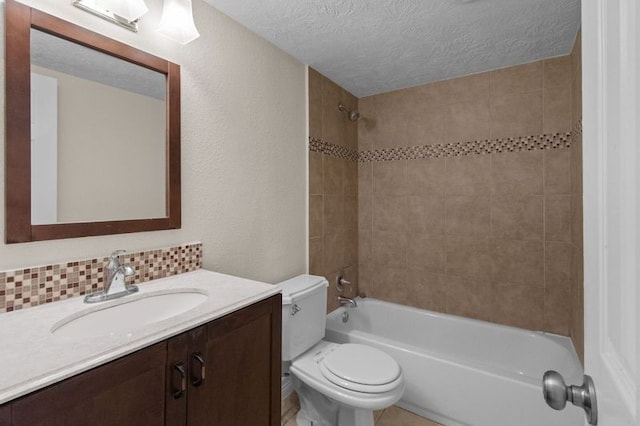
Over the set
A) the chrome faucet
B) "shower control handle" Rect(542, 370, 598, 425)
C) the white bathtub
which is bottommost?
the white bathtub

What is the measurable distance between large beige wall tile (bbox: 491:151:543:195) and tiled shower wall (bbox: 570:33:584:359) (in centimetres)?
20

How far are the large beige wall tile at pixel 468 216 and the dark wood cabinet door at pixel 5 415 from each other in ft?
8.30

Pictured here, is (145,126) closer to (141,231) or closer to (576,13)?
(141,231)

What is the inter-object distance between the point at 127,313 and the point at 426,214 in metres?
2.21

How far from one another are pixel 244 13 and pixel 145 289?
1451mm

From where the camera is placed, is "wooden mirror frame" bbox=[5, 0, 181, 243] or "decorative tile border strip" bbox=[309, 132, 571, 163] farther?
"decorative tile border strip" bbox=[309, 132, 571, 163]

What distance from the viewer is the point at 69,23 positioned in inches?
42.0

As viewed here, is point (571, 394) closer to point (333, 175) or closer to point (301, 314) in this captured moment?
point (301, 314)

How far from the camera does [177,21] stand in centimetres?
128

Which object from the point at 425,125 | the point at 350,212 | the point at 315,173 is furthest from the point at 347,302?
the point at 425,125

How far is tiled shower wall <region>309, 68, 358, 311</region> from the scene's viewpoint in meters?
2.31

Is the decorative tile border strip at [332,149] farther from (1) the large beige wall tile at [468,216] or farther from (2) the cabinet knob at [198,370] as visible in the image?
(2) the cabinet knob at [198,370]

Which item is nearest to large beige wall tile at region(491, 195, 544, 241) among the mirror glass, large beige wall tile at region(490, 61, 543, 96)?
large beige wall tile at region(490, 61, 543, 96)

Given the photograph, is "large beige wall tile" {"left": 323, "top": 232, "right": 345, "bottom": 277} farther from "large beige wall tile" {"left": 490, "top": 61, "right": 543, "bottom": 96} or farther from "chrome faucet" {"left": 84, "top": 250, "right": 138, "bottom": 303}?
"large beige wall tile" {"left": 490, "top": 61, "right": 543, "bottom": 96}
